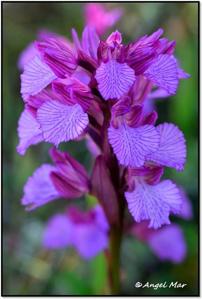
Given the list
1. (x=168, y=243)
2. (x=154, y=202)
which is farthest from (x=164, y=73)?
(x=168, y=243)

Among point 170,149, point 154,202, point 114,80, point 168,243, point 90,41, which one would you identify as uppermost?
point 90,41

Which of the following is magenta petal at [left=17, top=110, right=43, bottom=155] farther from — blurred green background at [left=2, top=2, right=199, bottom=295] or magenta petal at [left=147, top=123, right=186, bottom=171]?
blurred green background at [left=2, top=2, right=199, bottom=295]

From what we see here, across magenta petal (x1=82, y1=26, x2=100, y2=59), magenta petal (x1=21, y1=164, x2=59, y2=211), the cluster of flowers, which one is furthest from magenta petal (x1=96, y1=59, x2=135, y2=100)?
magenta petal (x1=21, y1=164, x2=59, y2=211)

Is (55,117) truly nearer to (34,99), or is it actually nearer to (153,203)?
(34,99)

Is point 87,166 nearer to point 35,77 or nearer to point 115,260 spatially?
point 115,260

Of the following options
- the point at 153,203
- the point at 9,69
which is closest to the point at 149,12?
the point at 9,69

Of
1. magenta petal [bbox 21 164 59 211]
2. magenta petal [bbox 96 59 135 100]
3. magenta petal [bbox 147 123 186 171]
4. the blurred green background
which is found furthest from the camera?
the blurred green background
